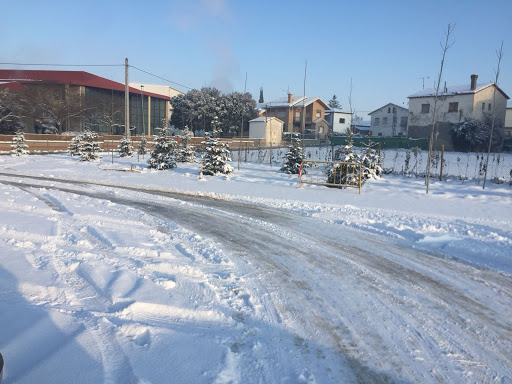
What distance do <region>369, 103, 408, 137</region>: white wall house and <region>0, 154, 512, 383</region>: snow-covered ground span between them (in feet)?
169

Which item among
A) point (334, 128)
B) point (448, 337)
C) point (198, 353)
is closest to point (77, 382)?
point (198, 353)

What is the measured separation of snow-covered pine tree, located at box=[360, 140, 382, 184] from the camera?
17.1 m

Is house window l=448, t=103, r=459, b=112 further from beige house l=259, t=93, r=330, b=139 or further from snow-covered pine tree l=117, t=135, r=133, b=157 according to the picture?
snow-covered pine tree l=117, t=135, r=133, b=157

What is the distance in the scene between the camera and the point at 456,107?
4491 cm

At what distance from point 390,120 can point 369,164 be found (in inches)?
1804

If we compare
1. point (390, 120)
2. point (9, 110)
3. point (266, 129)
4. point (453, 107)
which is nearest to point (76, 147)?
point (9, 110)

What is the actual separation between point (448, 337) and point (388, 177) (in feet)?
53.2

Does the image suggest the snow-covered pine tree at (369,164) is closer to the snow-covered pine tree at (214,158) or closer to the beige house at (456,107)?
the snow-covered pine tree at (214,158)

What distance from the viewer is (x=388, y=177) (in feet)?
63.6

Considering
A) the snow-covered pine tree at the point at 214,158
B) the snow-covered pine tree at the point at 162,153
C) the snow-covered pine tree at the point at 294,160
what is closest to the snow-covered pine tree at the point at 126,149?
the snow-covered pine tree at the point at 162,153

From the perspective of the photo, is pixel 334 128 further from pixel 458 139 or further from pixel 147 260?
pixel 147 260

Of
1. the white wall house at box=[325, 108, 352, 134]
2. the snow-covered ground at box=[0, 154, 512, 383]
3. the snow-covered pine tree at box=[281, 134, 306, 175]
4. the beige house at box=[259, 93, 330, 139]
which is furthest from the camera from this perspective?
the white wall house at box=[325, 108, 352, 134]

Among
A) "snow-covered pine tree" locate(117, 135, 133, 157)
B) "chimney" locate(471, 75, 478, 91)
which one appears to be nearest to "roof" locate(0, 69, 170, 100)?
"snow-covered pine tree" locate(117, 135, 133, 157)

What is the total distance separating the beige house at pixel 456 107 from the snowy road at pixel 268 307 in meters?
39.8
